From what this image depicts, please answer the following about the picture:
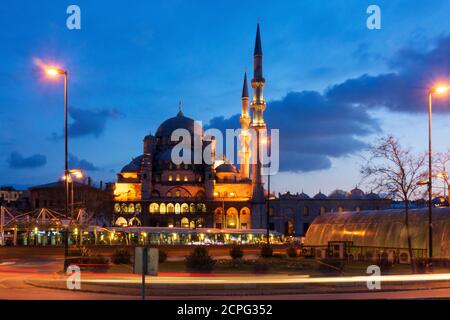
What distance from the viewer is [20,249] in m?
51.2

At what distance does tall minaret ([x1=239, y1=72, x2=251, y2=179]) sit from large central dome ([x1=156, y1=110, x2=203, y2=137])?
13.5 metres

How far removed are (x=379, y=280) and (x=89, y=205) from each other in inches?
3425

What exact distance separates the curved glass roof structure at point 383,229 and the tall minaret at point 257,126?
195 feet

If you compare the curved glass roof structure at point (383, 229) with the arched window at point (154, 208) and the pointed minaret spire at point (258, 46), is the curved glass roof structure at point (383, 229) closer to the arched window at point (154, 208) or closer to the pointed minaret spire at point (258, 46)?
the pointed minaret spire at point (258, 46)

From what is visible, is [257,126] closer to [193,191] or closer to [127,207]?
[193,191]

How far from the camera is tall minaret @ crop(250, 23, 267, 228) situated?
112000mm

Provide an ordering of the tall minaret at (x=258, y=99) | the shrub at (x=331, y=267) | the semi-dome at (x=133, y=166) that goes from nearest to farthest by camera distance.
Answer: the shrub at (x=331, y=267) → the tall minaret at (x=258, y=99) → the semi-dome at (x=133, y=166)

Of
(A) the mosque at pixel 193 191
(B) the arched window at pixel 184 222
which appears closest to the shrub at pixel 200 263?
(A) the mosque at pixel 193 191

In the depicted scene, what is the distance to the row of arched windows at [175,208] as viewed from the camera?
121188 millimetres

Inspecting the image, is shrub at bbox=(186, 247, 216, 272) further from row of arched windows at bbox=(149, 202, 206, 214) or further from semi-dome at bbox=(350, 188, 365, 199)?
semi-dome at bbox=(350, 188, 365, 199)

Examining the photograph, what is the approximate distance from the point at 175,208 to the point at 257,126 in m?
24.0

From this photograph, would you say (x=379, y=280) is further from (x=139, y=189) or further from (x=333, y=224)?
(x=139, y=189)
